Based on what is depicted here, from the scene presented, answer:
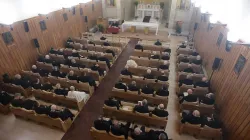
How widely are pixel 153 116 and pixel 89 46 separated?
304 inches

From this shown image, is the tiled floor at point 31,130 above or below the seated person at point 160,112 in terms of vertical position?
below

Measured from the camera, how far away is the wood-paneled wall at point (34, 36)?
862 centimetres

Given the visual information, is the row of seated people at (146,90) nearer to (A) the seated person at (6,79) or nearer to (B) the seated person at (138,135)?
(B) the seated person at (138,135)

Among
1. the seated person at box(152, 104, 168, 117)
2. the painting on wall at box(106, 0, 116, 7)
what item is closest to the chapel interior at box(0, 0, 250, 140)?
the seated person at box(152, 104, 168, 117)

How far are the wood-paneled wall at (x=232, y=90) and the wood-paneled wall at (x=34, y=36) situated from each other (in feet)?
34.9

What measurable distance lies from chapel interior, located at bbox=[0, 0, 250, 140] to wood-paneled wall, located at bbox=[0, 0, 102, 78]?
0.19 ft

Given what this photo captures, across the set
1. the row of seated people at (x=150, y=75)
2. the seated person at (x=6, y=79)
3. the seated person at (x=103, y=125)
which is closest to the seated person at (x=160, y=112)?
the seated person at (x=103, y=125)

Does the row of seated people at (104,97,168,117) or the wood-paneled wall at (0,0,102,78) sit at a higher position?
the wood-paneled wall at (0,0,102,78)

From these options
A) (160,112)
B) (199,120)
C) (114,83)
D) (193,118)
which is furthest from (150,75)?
(199,120)

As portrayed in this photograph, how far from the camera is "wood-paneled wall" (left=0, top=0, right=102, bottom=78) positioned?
28.3 ft

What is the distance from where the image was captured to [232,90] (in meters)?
6.52

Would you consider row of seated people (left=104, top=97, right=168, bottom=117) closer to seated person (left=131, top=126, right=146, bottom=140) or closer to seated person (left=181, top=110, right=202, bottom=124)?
seated person (left=181, top=110, right=202, bottom=124)

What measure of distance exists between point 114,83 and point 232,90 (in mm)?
5647

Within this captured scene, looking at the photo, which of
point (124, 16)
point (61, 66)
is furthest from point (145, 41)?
point (61, 66)
